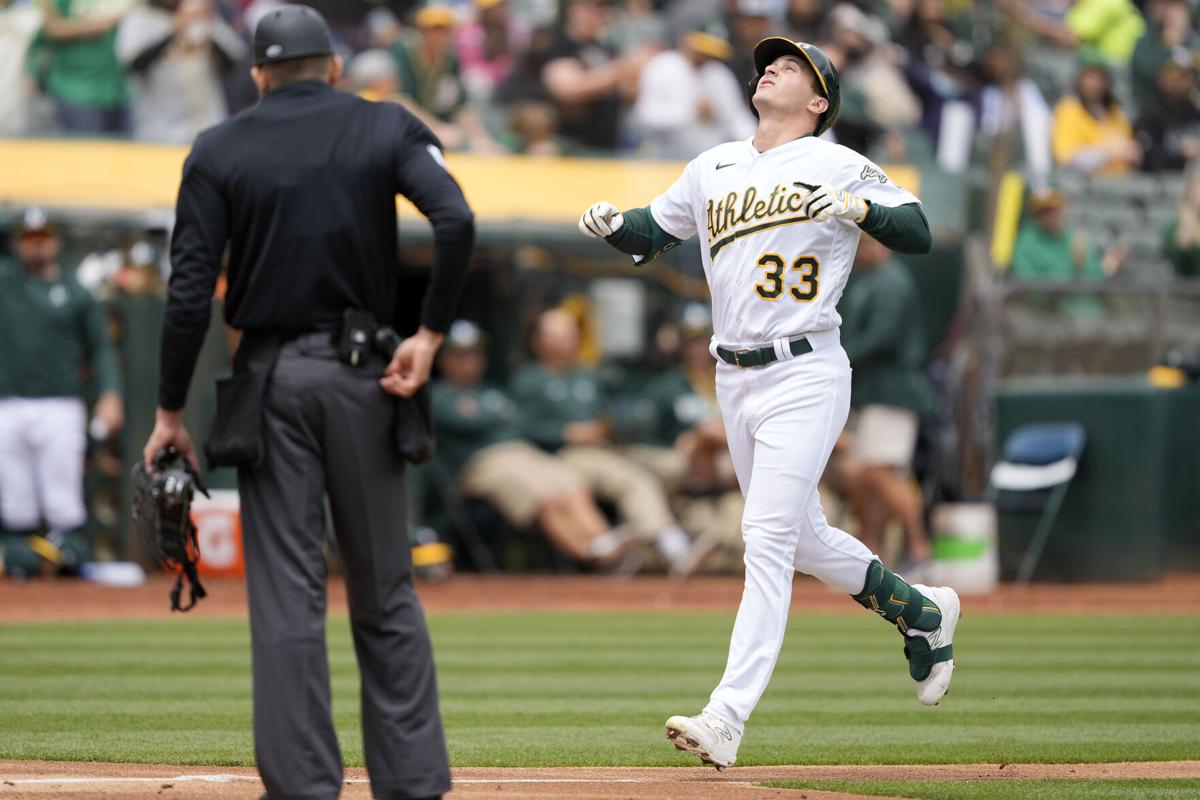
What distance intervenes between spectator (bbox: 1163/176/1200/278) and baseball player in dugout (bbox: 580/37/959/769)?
10.4 meters

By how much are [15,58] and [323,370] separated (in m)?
10.7

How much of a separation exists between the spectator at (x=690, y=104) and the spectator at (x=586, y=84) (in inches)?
9.3

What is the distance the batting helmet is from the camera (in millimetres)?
5965

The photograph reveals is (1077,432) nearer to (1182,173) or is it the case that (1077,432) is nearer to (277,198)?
(1182,173)

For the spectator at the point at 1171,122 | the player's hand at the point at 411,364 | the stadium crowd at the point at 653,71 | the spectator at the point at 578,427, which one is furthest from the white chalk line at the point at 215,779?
the spectator at the point at 1171,122

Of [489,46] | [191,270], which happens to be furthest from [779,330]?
[489,46]

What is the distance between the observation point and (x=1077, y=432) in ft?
45.3

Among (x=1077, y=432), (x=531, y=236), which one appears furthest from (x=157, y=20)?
(x=1077, y=432)

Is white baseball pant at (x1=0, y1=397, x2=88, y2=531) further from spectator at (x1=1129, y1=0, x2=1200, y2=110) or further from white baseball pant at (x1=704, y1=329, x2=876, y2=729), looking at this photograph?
spectator at (x1=1129, y1=0, x2=1200, y2=110)

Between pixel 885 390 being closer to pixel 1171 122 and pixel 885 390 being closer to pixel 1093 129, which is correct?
pixel 1093 129

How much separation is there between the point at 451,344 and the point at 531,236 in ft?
3.48

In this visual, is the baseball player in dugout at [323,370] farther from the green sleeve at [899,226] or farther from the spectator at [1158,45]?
the spectator at [1158,45]

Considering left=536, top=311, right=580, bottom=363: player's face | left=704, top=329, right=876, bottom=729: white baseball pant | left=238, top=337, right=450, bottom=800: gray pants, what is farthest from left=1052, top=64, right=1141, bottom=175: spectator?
left=238, top=337, right=450, bottom=800: gray pants

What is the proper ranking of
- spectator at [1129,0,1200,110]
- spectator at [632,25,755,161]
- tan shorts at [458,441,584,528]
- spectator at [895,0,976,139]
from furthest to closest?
spectator at [895,0,976,139]
spectator at [1129,0,1200,110]
spectator at [632,25,755,161]
tan shorts at [458,441,584,528]
